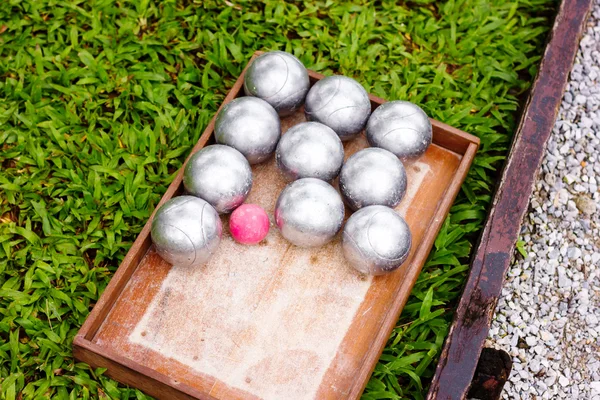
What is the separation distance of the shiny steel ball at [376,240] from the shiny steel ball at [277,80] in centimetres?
77

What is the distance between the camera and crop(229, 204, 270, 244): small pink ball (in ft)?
11.3

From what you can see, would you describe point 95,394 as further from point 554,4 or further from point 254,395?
point 554,4

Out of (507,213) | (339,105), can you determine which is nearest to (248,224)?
(339,105)

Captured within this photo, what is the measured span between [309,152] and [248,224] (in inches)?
18.2

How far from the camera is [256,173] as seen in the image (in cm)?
379

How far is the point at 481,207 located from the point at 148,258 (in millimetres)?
1820

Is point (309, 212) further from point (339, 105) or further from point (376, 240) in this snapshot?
point (339, 105)

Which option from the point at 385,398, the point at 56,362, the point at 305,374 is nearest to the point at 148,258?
the point at 56,362

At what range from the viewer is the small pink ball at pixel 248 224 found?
11.3ft

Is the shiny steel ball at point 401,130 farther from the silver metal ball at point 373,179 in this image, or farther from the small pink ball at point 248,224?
the small pink ball at point 248,224

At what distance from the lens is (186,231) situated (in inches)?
128

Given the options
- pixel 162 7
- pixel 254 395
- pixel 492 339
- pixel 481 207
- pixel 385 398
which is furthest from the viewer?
pixel 162 7

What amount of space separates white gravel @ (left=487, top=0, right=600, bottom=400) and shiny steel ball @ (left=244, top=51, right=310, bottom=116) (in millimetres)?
1501

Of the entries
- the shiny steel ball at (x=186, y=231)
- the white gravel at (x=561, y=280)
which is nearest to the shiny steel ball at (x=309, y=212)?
the shiny steel ball at (x=186, y=231)
